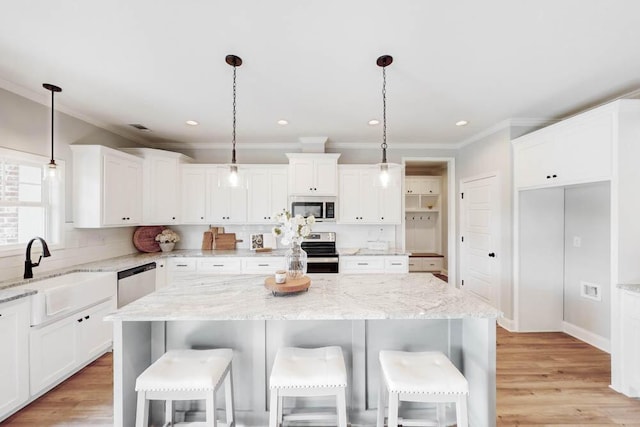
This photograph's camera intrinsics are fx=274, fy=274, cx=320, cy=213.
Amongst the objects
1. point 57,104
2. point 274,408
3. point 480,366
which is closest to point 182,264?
point 57,104

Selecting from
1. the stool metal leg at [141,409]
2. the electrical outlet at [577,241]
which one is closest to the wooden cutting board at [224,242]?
the stool metal leg at [141,409]

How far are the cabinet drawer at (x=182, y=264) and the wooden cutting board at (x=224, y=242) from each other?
1.83 feet

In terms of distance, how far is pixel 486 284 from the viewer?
12.6 ft

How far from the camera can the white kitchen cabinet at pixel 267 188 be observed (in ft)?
14.0

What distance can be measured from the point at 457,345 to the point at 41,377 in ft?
10.5

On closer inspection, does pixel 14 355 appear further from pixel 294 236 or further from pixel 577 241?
pixel 577 241

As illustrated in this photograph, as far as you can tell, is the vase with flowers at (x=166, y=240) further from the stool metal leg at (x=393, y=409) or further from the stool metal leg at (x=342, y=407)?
the stool metal leg at (x=393, y=409)

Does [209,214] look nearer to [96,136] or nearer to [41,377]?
[96,136]

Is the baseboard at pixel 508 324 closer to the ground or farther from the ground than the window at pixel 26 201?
closer to the ground

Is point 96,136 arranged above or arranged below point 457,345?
above

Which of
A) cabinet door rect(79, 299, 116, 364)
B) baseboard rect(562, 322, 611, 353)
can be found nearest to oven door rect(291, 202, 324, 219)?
cabinet door rect(79, 299, 116, 364)

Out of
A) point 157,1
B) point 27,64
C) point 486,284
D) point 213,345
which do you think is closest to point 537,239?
point 486,284

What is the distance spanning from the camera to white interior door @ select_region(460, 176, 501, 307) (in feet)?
12.0

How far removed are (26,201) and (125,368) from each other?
2.35 m
